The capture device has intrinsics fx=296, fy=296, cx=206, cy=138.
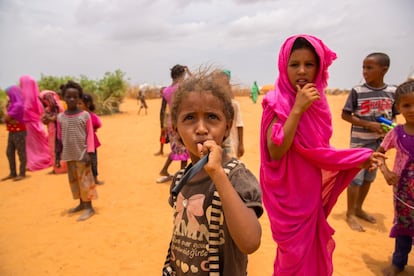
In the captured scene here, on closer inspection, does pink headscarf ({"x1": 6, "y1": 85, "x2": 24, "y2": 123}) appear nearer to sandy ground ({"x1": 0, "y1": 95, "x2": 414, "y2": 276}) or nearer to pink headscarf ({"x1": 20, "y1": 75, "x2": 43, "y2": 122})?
pink headscarf ({"x1": 20, "y1": 75, "x2": 43, "y2": 122})

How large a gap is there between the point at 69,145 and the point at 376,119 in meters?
4.10

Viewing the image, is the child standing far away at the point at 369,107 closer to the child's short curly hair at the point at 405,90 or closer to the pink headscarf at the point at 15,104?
the child's short curly hair at the point at 405,90

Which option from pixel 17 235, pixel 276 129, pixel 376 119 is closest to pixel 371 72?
pixel 376 119

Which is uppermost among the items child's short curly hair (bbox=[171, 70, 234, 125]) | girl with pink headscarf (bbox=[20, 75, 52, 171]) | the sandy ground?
child's short curly hair (bbox=[171, 70, 234, 125])

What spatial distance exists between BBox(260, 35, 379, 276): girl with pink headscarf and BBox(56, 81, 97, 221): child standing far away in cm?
299

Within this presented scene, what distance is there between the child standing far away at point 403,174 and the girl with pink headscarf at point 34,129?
22.5 ft

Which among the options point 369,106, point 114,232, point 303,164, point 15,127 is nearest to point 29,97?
point 15,127

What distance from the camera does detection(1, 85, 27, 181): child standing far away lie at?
643 cm

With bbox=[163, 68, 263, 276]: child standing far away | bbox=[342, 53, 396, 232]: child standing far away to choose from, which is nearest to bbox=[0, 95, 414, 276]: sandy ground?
bbox=[342, 53, 396, 232]: child standing far away

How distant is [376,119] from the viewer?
3664mm

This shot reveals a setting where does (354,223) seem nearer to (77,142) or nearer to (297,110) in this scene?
(297,110)

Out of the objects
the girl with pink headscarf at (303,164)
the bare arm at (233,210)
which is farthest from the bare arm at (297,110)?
the bare arm at (233,210)

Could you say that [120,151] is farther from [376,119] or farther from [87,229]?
[376,119]

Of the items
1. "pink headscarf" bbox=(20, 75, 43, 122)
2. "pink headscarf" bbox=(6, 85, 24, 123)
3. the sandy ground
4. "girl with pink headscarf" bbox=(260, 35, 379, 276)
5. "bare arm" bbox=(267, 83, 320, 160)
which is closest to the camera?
"bare arm" bbox=(267, 83, 320, 160)
